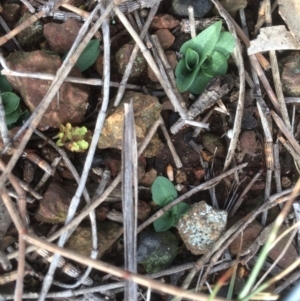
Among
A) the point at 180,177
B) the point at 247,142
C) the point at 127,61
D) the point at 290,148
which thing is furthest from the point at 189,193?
the point at 127,61

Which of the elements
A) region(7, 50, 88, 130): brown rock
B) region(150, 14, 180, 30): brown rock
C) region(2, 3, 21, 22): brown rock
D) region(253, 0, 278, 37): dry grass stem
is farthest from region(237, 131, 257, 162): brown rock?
region(2, 3, 21, 22): brown rock

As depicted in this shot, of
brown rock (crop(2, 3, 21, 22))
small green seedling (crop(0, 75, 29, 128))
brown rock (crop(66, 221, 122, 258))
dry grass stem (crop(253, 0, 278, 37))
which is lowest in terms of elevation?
brown rock (crop(66, 221, 122, 258))

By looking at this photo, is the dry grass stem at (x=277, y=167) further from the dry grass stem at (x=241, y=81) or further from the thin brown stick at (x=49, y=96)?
the thin brown stick at (x=49, y=96)

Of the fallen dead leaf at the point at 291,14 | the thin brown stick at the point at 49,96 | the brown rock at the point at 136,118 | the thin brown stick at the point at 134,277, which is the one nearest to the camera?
the thin brown stick at the point at 134,277

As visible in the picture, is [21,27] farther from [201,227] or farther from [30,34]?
[201,227]

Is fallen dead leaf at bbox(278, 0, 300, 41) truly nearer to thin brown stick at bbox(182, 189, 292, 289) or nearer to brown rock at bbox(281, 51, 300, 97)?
brown rock at bbox(281, 51, 300, 97)

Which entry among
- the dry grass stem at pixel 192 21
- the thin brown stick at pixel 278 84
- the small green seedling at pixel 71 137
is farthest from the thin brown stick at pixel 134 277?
the dry grass stem at pixel 192 21

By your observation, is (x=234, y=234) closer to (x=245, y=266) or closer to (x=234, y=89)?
(x=245, y=266)
